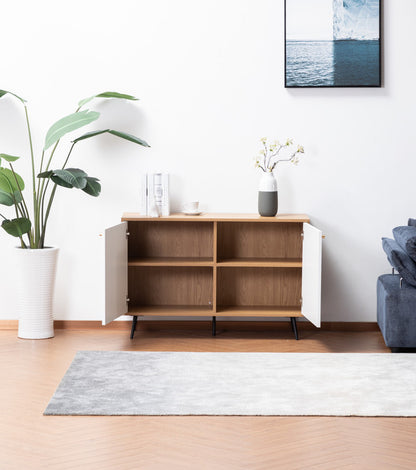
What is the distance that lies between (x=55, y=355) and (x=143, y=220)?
1178mm

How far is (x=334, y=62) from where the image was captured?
Answer: 538 cm

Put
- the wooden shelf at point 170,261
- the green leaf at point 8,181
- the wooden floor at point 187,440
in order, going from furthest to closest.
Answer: the wooden shelf at point 170,261 → the green leaf at point 8,181 → the wooden floor at point 187,440

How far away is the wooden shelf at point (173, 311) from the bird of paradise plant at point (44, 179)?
89cm

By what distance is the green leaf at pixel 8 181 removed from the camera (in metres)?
4.98

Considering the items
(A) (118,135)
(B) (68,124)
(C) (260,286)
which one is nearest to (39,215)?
(B) (68,124)

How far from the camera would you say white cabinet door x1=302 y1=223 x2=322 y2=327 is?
15.6 ft

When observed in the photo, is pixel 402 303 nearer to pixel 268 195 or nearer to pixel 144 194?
pixel 268 195

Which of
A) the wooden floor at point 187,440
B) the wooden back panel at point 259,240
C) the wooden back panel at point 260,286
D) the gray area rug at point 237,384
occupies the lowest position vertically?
the wooden floor at point 187,440

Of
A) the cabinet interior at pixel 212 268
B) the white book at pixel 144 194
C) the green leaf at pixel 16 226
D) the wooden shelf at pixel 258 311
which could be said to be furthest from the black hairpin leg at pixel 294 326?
the green leaf at pixel 16 226

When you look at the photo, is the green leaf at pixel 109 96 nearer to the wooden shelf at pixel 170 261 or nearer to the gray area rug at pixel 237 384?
the wooden shelf at pixel 170 261

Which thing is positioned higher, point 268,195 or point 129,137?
point 129,137

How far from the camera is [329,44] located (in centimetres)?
536

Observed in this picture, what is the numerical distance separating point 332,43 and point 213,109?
1.04 m

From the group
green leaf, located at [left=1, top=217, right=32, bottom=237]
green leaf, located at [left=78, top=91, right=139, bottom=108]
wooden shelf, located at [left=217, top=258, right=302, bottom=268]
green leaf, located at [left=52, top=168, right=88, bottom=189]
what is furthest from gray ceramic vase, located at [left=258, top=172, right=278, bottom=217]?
green leaf, located at [left=1, top=217, right=32, bottom=237]
